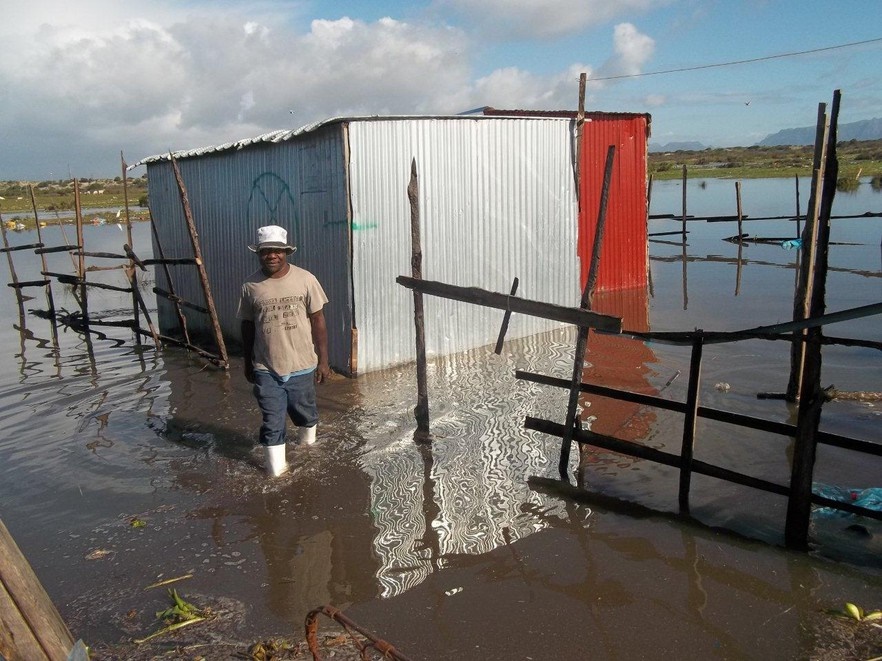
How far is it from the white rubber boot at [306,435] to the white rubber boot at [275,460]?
0.42 metres

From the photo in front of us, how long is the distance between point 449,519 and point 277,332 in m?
1.96

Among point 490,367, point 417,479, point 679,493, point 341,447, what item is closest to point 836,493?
point 679,493

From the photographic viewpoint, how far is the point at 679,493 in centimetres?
498

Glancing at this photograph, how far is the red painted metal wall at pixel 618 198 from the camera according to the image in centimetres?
1188

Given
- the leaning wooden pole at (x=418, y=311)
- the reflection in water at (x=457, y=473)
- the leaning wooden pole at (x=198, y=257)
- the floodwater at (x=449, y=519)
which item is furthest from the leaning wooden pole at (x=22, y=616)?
the leaning wooden pole at (x=198, y=257)

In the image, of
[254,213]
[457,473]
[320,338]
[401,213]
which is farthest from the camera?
[254,213]

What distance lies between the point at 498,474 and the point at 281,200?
560cm

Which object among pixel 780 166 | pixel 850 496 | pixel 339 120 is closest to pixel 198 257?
pixel 339 120

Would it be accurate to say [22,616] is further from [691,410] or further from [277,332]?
[691,410]

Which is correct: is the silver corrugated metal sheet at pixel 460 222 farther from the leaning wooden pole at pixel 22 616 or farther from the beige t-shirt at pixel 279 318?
the leaning wooden pole at pixel 22 616

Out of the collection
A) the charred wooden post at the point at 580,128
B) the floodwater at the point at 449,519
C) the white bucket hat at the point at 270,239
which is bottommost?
the floodwater at the point at 449,519

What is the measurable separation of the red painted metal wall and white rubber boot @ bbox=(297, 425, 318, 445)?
6.50 m

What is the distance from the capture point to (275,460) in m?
5.87

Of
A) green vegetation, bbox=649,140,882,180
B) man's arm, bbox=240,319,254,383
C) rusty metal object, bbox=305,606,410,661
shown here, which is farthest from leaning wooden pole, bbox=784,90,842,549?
green vegetation, bbox=649,140,882,180
